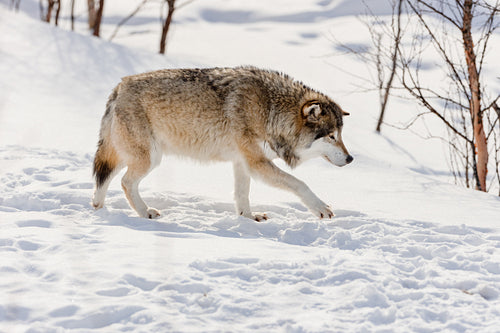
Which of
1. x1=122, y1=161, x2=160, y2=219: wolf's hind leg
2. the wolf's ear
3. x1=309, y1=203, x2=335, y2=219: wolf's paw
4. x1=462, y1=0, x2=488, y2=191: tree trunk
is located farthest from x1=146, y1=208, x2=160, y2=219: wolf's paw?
x1=462, y1=0, x2=488, y2=191: tree trunk

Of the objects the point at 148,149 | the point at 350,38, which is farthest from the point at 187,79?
the point at 350,38

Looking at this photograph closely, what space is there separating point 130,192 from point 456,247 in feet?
10.1

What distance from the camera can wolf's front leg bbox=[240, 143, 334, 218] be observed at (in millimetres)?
5023

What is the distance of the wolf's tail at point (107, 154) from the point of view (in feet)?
17.8

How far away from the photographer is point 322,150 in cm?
549

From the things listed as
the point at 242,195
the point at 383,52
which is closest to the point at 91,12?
the point at 383,52

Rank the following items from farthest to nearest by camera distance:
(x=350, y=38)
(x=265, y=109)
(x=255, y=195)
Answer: (x=350, y=38) < (x=255, y=195) < (x=265, y=109)

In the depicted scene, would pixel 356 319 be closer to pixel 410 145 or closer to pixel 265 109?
pixel 265 109

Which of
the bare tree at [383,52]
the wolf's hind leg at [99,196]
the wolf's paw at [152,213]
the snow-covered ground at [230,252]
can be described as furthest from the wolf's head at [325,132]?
the bare tree at [383,52]

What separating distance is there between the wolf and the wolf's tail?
0.01 metres

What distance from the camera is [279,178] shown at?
16.9 ft

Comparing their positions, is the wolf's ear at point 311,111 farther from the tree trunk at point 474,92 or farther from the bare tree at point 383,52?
the tree trunk at point 474,92

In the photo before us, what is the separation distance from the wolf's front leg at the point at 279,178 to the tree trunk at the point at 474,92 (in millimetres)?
4225

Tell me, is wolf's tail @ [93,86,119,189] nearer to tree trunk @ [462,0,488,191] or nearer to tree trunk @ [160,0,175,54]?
tree trunk @ [462,0,488,191]
